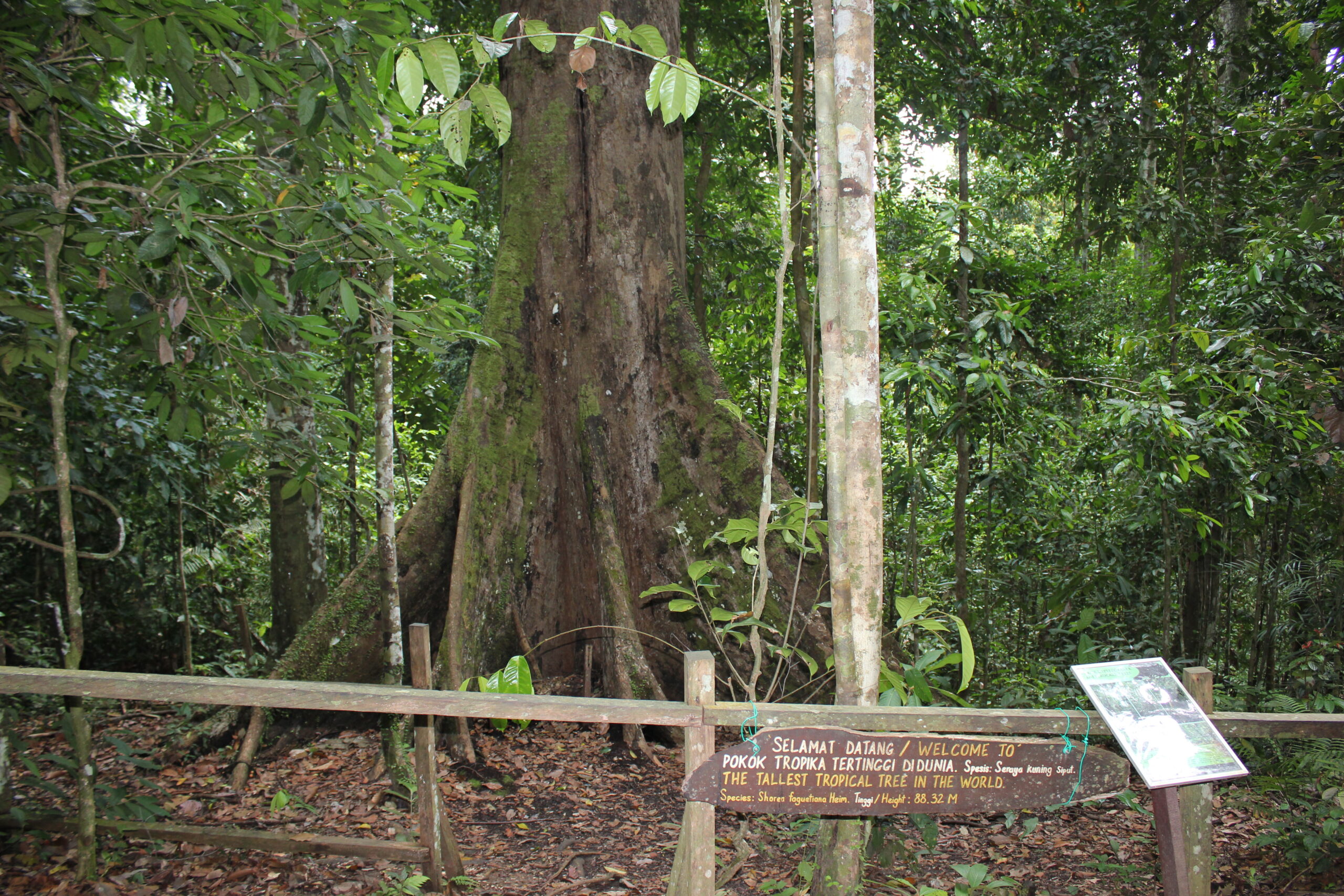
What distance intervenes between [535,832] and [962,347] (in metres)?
3.57

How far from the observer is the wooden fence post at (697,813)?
226cm

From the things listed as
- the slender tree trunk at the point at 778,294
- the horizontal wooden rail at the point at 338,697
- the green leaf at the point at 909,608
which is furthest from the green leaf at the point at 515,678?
the green leaf at the point at 909,608

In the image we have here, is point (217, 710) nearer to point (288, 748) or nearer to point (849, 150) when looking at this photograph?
point (288, 748)

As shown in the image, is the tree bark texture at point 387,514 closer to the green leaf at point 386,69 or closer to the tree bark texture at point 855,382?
the green leaf at point 386,69

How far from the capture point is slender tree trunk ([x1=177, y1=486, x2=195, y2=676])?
538cm

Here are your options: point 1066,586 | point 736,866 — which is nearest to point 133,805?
point 736,866

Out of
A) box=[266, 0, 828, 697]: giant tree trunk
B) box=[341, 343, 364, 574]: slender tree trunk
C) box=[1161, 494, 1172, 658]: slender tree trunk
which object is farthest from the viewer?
box=[341, 343, 364, 574]: slender tree trunk

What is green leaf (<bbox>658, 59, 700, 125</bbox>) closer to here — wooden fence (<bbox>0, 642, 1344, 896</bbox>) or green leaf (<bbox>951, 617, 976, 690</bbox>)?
wooden fence (<bbox>0, 642, 1344, 896</bbox>)

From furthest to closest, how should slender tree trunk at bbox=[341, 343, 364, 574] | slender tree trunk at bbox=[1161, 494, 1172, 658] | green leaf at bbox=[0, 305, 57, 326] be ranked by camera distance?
1. slender tree trunk at bbox=[341, 343, 364, 574]
2. slender tree trunk at bbox=[1161, 494, 1172, 658]
3. green leaf at bbox=[0, 305, 57, 326]

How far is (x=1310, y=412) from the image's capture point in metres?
5.36

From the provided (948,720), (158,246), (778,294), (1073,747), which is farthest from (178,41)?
(1073,747)

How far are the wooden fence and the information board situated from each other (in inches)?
3.7

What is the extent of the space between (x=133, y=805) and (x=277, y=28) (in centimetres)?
286

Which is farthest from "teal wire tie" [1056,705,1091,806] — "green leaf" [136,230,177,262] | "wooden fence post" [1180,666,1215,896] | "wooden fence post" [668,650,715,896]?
"green leaf" [136,230,177,262]
